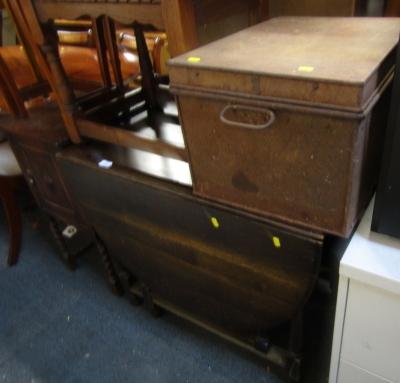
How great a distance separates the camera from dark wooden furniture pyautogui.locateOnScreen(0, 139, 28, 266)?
1556 millimetres

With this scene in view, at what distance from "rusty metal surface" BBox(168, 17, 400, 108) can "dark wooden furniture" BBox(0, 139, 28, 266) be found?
1.14m

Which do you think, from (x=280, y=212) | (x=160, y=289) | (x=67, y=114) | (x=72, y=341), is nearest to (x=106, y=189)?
(x=67, y=114)

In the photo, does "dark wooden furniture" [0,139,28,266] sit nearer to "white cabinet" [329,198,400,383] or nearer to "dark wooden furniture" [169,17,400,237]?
"dark wooden furniture" [169,17,400,237]

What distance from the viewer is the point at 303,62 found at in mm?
597

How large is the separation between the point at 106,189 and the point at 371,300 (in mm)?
712

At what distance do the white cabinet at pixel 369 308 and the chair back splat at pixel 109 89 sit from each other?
0.41 meters

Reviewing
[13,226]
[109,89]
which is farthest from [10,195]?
[109,89]

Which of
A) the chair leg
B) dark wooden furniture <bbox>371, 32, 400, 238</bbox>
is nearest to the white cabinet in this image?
dark wooden furniture <bbox>371, 32, 400, 238</bbox>

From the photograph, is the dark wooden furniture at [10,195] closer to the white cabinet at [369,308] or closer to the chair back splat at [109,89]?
the chair back splat at [109,89]

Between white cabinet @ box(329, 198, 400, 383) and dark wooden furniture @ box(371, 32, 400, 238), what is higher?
dark wooden furniture @ box(371, 32, 400, 238)

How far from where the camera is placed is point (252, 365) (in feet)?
4.04

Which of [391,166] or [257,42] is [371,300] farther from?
[257,42]

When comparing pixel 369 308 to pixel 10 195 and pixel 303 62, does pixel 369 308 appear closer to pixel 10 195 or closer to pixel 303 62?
pixel 303 62

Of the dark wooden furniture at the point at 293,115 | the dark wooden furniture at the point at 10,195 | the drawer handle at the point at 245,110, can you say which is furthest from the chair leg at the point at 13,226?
the drawer handle at the point at 245,110
